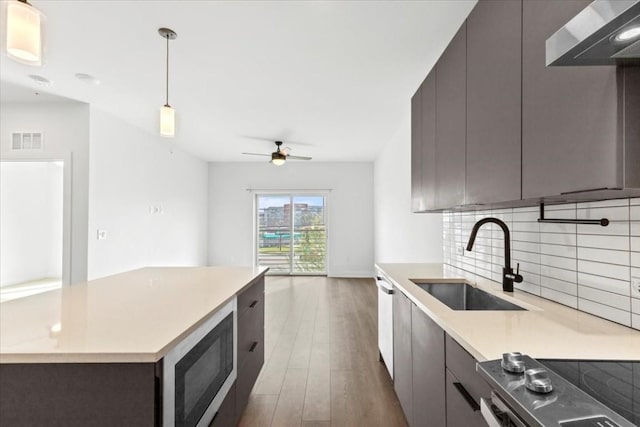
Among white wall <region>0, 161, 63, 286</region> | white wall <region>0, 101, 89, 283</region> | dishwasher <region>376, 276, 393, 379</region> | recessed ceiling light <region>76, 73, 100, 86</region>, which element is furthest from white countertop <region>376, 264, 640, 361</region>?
white wall <region>0, 161, 63, 286</region>

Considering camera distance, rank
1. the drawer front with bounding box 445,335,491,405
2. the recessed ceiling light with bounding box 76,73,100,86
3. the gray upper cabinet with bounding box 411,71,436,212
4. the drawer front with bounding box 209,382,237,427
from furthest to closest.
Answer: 1. the recessed ceiling light with bounding box 76,73,100,86
2. the gray upper cabinet with bounding box 411,71,436,212
3. the drawer front with bounding box 209,382,237,427
4. the drawer front with bounding box 445,335,491,405

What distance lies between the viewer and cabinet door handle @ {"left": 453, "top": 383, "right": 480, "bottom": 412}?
3.36 ft

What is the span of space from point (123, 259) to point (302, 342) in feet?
10.0

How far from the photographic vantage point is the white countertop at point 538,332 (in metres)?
0.93

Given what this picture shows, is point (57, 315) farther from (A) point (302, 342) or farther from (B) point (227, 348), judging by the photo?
(A) point (302, 342)

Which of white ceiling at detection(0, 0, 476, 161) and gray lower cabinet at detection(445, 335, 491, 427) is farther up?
white ceiling at detection(0, 0, 476, 161)

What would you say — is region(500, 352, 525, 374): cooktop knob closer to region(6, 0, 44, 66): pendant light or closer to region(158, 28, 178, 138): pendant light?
region(6, 0, 44, 66): pendant light

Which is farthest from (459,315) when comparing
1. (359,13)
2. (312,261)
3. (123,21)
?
(312,261)

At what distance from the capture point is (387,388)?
2531 millimetres

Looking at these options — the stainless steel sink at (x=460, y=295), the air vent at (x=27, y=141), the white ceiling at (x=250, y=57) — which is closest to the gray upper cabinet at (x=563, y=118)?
the stainless steel sink at (x=460, y=295)

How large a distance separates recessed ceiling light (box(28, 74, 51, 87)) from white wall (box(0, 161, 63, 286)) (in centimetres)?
397

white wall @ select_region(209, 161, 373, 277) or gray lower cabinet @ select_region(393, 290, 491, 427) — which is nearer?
gray lower cabinet @ select_region(393, 290, 491, 427)

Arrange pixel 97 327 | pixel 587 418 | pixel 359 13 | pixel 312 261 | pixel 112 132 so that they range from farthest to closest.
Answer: pixel 312 261 → pixel 112 132 → pixel 359 13 → pixel 97 327 → pixel 587 418

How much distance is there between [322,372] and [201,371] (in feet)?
5.73
